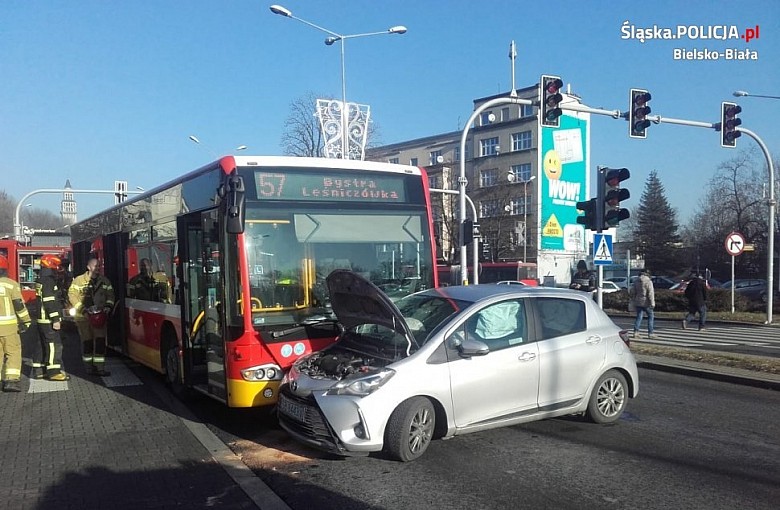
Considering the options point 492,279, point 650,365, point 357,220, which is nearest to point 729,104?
point 650,365

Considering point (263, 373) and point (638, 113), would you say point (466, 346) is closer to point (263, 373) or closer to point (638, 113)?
point (263, 373)

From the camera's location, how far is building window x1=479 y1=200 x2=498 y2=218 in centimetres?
5503

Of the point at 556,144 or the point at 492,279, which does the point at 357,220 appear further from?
the point at 556,144

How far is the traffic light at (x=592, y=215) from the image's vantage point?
1251cm

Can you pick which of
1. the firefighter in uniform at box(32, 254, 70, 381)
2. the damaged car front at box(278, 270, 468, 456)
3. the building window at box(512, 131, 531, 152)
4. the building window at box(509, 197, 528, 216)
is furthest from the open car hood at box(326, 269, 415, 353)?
the building window at box(512, 131, 531, 152)

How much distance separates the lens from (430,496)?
15.9 ft

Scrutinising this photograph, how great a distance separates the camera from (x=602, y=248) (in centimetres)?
1336

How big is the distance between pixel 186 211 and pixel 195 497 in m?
4.06

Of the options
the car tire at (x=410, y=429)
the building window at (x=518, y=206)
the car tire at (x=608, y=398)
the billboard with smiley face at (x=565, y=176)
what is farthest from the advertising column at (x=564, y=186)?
the car tire at (x=410, y=429)

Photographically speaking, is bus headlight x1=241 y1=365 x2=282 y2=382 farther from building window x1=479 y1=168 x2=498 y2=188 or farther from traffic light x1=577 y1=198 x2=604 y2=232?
building window x1=479 y1=168 x2=498 y2=188

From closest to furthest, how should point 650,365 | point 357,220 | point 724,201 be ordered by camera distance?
point 357,220 < point 650,365 < point 724,201

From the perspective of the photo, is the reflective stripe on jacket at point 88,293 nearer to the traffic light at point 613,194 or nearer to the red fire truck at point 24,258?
the traffic light at point 613,194

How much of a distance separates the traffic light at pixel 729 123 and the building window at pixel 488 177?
4331cm

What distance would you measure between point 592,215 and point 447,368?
801 cm
